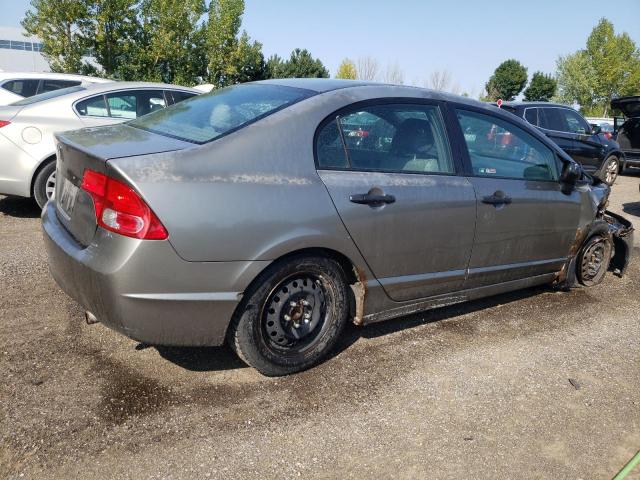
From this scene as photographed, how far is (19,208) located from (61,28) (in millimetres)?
18819

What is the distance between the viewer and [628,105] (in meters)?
11.8

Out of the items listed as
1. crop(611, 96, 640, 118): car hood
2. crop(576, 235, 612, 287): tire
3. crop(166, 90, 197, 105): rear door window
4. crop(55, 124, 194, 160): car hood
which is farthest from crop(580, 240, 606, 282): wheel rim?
crop(611, 96, 640, 118): car hood

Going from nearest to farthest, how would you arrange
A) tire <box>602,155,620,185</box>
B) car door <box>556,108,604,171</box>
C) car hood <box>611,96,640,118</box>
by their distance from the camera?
car door <box>556,108,604,171</box> → car hood <box>611,96,640,118</box> → tire <box>602,155,620,185</box>

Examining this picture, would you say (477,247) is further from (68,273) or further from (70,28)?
(70,28)

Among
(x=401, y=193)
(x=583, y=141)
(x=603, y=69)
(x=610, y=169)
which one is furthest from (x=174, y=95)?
(x=603, y=69)

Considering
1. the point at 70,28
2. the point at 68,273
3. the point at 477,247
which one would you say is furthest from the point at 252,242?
the point at 70,28

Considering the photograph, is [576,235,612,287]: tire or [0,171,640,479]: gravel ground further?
[576,235,612,287]: tire

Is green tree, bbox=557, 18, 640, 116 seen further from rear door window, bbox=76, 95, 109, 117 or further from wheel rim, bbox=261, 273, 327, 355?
wheel rim, bbox=261, 273, 327, 355

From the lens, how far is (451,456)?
2.53m

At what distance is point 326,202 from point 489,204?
4.45 ft

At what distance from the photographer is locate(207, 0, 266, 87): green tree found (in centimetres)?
2797

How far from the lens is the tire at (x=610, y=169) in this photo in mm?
11837

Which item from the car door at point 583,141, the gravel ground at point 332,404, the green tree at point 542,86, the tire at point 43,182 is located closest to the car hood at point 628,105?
the car door at point 583,141

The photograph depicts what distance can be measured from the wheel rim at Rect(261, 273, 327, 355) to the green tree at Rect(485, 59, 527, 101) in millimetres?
51067
